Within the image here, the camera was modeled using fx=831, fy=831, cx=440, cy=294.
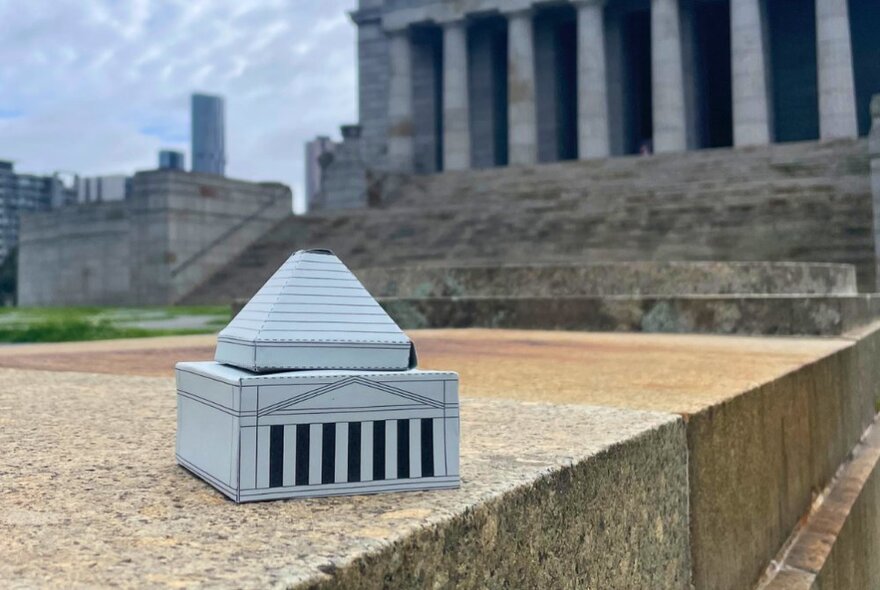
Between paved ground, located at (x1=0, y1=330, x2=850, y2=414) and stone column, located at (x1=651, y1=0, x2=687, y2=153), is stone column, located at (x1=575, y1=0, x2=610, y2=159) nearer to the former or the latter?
stone column, located at (x1=651, y1=0, x2=687, y2=153)

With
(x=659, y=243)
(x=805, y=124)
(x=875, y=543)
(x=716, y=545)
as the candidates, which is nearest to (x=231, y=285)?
(x=659, y=243)

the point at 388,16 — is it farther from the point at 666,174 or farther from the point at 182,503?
the point at 182,503

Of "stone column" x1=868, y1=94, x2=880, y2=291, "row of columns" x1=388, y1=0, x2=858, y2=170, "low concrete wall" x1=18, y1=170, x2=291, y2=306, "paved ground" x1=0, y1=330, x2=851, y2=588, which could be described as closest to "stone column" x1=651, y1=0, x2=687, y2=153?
"row of columns" x1=388, y1=0, x2=858, y2=170

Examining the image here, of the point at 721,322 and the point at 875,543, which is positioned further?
the point at 721,322

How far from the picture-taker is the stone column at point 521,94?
44875 millimetres

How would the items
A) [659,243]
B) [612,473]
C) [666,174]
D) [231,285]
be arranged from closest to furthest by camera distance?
1. [612,473]
2. [659,243]
3. [231,285]
4. [666,174]

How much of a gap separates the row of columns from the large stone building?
76 millimetres

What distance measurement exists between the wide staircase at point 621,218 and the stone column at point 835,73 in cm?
834

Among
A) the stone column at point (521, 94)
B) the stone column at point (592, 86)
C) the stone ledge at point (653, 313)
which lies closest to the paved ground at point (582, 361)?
the stone ledge at point (653, 313)

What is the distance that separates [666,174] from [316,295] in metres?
32.0

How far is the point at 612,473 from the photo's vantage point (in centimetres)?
260

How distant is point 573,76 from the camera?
5209cm

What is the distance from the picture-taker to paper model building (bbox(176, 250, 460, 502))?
1.94 metres

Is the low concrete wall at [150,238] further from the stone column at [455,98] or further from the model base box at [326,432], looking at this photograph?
the model base box at [326,432]
